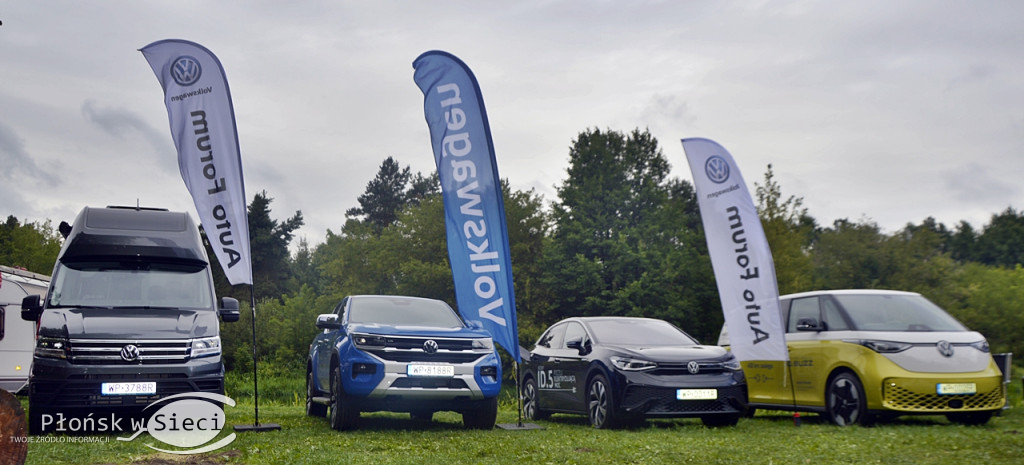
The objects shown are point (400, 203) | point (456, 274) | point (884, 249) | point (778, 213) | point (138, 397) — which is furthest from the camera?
point (400, 203)

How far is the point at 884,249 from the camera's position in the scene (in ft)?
133

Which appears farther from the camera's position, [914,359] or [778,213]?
[778,213]

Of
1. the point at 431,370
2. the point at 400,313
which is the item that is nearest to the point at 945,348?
the point at 431,370

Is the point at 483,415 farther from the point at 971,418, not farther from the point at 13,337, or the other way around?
the point at 13,337

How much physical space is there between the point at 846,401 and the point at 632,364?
2.87 m

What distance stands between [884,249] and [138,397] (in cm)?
3711

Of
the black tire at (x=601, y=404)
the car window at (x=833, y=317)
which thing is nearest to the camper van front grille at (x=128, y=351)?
the black tire at (x=601, y=404)

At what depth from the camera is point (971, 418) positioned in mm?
11570

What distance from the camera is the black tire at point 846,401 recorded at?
37.0ft

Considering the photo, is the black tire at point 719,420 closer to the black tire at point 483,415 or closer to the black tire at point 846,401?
the black tire at point 846,401

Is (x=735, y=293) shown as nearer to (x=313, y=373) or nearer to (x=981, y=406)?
(x=981, y=406)

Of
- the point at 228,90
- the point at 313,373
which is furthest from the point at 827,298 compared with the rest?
the point at 228,90

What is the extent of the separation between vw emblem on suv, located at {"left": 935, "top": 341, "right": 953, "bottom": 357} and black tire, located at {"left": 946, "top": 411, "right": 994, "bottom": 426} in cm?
98

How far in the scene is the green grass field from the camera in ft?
26.7
